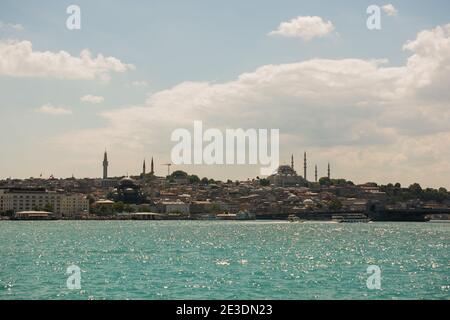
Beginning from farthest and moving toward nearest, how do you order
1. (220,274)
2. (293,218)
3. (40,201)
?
(40,201)
(293,218)
(220,274)

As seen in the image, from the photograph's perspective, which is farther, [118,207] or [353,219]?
[118,207]

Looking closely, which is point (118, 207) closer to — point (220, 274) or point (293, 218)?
point (293, 218)

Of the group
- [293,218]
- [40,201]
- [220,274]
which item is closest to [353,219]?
[293,218]

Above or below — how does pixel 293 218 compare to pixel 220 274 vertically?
below

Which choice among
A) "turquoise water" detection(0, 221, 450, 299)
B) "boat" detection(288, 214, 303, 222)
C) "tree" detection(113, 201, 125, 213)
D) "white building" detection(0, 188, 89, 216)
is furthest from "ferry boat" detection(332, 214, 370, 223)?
"turquoise water" detection(0, 221, 450, 299)

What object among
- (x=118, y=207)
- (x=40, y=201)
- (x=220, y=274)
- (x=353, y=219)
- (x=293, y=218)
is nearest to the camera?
(x=220, y=274)

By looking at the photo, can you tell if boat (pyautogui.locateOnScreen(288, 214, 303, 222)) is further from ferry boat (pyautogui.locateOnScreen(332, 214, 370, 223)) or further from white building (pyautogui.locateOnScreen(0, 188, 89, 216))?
white building (pyautogui.locateOnScreen(0, 188, 89, 216))

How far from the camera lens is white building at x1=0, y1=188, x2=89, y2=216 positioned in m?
180

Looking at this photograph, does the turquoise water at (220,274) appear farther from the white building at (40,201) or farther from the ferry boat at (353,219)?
the white building at (40,201)

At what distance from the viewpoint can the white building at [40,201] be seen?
180125mm

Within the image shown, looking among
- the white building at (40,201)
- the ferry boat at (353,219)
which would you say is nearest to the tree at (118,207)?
the white building at (40,201)

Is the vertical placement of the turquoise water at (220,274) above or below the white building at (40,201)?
below

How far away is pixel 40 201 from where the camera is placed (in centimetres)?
18338
